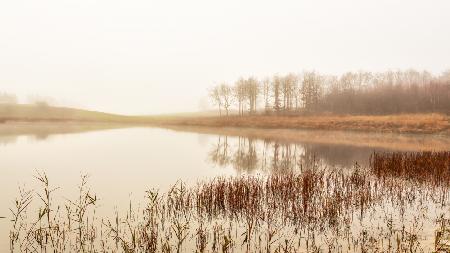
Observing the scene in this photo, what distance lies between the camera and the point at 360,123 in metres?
59.5

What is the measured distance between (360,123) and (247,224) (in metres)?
55.1

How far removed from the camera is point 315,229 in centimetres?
914

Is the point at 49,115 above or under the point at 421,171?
above

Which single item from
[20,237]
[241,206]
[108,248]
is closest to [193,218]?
[241,206]

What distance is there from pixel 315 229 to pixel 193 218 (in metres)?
3.39

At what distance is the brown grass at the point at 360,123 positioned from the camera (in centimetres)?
5244

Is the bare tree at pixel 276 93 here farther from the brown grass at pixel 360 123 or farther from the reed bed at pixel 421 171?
the reed bed at pixel 421 171

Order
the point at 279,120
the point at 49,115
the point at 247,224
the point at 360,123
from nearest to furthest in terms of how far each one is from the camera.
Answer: the point at 247,224
the point at 360,123
the point at 279,120
the point at 49,115

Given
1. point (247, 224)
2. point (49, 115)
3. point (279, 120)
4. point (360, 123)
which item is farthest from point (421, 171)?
point (49, 115)

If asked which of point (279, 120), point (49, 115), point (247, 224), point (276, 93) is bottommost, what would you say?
point (247, 224)

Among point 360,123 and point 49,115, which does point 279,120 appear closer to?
point 360,123

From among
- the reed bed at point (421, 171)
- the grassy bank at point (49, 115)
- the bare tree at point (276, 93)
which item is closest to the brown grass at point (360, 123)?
the bare tree at point (276, 93)

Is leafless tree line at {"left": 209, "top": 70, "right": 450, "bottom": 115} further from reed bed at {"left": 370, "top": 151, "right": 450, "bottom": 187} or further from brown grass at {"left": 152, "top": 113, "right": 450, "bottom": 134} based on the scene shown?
reed bed at {"left": 370, "top": 151, "right": 450, "bottom": 187}

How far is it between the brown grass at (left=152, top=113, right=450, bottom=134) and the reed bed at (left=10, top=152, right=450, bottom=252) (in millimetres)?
44030
